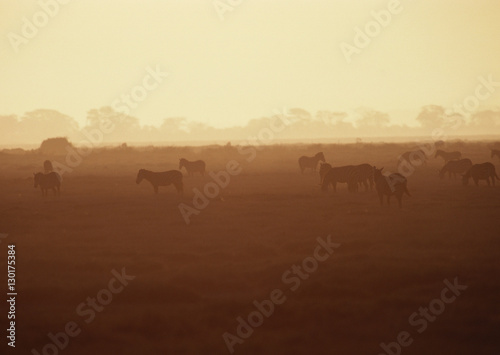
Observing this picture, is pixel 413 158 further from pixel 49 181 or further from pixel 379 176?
pixel 49 181

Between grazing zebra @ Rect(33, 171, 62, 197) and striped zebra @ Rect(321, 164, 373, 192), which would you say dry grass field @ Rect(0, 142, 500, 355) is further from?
grazing zebra @ Rect(33, 171, 62, 197)

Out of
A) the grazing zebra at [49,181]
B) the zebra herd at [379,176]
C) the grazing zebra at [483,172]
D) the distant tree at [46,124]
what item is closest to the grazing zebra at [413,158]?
the zebra herd at [379,176]

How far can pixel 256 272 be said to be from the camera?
1208cm

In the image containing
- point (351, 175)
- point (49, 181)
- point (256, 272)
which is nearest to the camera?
point (256, 272)

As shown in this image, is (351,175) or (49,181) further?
(49,181)

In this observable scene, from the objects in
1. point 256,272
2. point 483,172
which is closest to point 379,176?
point 483,172

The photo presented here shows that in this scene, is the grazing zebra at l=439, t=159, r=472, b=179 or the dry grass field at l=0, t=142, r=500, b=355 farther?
the grazing zebra at l=439, t=159, r=472, b=179

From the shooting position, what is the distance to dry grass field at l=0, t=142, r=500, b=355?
8.89 meters

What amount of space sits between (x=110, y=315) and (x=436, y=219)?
11.1 meters

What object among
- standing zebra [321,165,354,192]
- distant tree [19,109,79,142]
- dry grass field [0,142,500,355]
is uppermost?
distant tree [19,109,79,142]

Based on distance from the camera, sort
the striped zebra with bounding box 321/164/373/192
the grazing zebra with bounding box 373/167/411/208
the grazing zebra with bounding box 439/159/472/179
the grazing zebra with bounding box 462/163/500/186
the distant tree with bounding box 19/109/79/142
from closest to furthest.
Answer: the grazing zebra with bounding box 373/167/411/208 → the striped zebra with bounding box 321/164/373/192 → the grazing zebra with bounding box 462/163/500/186 → the grazing zebra with bounding box 439/159/472/179 → the distant tree with bounding box 19/109/79/142

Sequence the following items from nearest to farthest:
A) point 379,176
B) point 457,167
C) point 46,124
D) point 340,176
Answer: point 379,176 < point 340,176 < point 457,167 < point 46,124

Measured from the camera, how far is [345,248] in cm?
1428

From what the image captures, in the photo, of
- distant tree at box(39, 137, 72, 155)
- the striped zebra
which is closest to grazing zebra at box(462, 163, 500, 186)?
the striped zebra
